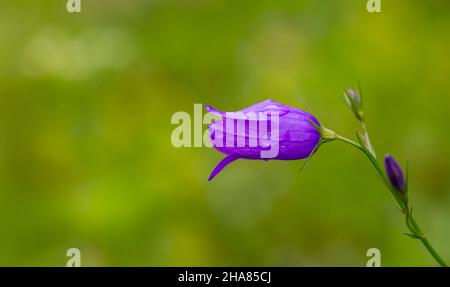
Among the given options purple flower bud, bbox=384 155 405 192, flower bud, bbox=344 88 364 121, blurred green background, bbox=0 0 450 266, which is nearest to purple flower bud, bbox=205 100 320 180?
flower bud, bbox=344 88 364 121

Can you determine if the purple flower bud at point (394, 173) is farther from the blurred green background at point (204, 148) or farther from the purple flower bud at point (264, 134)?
the blurred green background at point (204, 148)

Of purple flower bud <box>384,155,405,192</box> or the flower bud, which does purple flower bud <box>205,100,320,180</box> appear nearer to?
the flower bud

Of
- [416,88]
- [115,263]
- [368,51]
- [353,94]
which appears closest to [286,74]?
[368,51]

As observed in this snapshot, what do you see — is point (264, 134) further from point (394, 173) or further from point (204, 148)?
point (204, 148)

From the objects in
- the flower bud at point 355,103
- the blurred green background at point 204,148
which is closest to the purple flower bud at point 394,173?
the flower bud at point 355,103

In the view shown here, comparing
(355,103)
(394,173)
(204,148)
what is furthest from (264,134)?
(204,148)
